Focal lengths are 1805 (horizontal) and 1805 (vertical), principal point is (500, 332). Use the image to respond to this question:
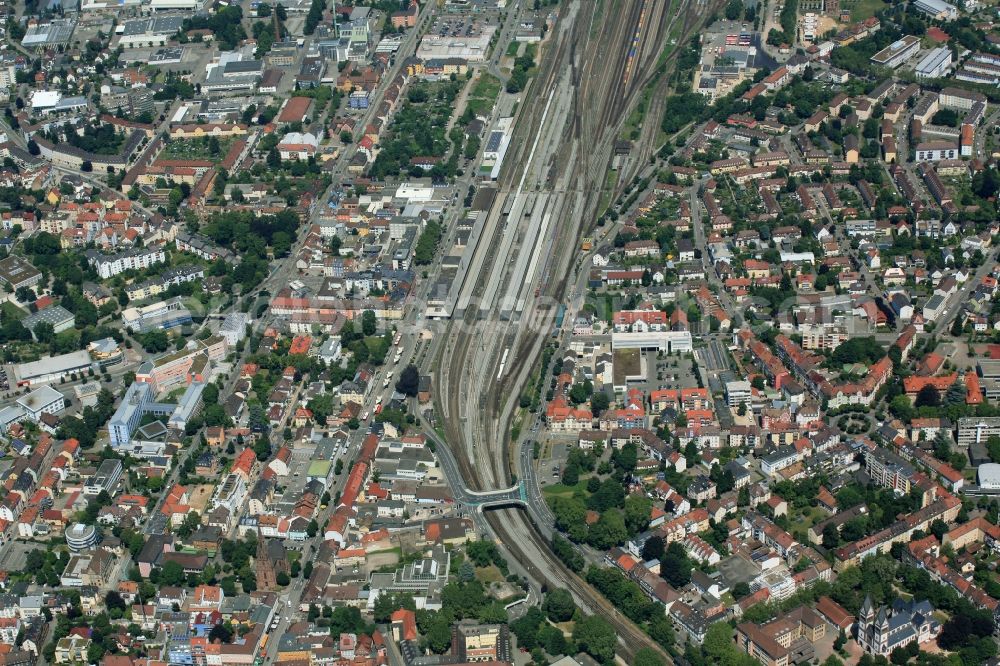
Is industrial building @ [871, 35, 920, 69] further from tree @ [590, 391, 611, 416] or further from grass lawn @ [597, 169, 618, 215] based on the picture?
tree @ [590, 391, 611, 416]

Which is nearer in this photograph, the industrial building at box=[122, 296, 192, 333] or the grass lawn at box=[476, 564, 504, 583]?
the grass lawn at box=[476, 564, 504, 583]

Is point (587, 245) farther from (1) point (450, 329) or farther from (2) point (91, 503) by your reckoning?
(2) point (91, 503)

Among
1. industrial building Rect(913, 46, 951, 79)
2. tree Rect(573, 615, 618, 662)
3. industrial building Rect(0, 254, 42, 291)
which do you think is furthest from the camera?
industrial building Rect(913, 46, 951, 79)

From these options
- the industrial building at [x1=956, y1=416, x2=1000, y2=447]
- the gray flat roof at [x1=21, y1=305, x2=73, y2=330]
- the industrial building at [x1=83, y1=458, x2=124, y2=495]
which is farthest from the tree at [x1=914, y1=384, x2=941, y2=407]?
the gray flat roof at [x1=21, y1=305, x2=73, y2=330]

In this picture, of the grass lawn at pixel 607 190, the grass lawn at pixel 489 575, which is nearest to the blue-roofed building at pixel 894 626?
the grass lawn at pixel 489 575

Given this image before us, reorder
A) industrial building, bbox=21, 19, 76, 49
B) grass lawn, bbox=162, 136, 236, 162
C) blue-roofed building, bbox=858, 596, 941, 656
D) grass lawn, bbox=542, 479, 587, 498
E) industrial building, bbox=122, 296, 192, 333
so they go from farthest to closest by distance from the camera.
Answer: industrial building, bbox=21, 19, 76, 49 → grass lawn, bbox=162, 136, 236, 162 → industrial building, bbox=122, 296, 192, 333 → grass lawn, bbox=542, 479, 587, 498 → blue-roofed building, bbox=858, 596, 941, 656

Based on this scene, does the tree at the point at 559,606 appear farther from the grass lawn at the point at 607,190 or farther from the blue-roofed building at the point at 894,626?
the grass lawn at the point at 607,190
